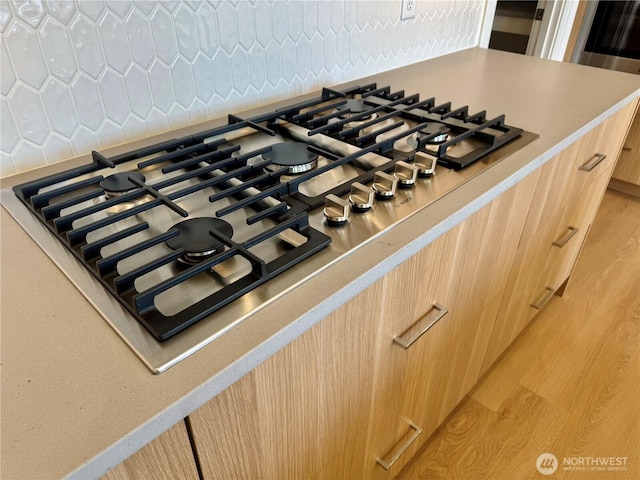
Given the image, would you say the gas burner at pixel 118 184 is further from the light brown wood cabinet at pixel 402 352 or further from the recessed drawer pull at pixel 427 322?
the recessed drawer pull at pixel 427 322

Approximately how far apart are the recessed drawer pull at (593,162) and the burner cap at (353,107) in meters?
0.68

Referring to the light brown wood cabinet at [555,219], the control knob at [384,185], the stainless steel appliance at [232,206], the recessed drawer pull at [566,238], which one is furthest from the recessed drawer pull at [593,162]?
the control knob at [384,185]

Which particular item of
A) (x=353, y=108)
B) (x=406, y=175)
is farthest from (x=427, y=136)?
(x=353, y=108)

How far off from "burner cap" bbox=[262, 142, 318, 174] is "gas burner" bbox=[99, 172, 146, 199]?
0.80 feet

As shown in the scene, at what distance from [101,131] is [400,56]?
3.37 ft

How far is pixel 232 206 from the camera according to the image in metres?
0.71

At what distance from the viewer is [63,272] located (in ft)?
2.14

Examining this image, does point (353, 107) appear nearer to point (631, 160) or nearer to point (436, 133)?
point (436, 133)

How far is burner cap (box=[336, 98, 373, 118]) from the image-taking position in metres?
1.15

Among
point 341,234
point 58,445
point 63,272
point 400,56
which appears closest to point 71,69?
point 63,272

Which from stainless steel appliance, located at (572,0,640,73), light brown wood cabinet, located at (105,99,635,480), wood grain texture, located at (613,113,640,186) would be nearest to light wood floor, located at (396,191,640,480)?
light brown wood cabinet, located at (105,99,635,480)

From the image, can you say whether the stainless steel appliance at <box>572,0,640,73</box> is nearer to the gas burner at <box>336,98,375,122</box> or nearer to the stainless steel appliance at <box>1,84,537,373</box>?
the stainless steel appliance at <box>1,84,537,373</box>

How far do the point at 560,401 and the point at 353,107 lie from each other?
121 cm

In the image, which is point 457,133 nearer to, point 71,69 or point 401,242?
point 401,242
